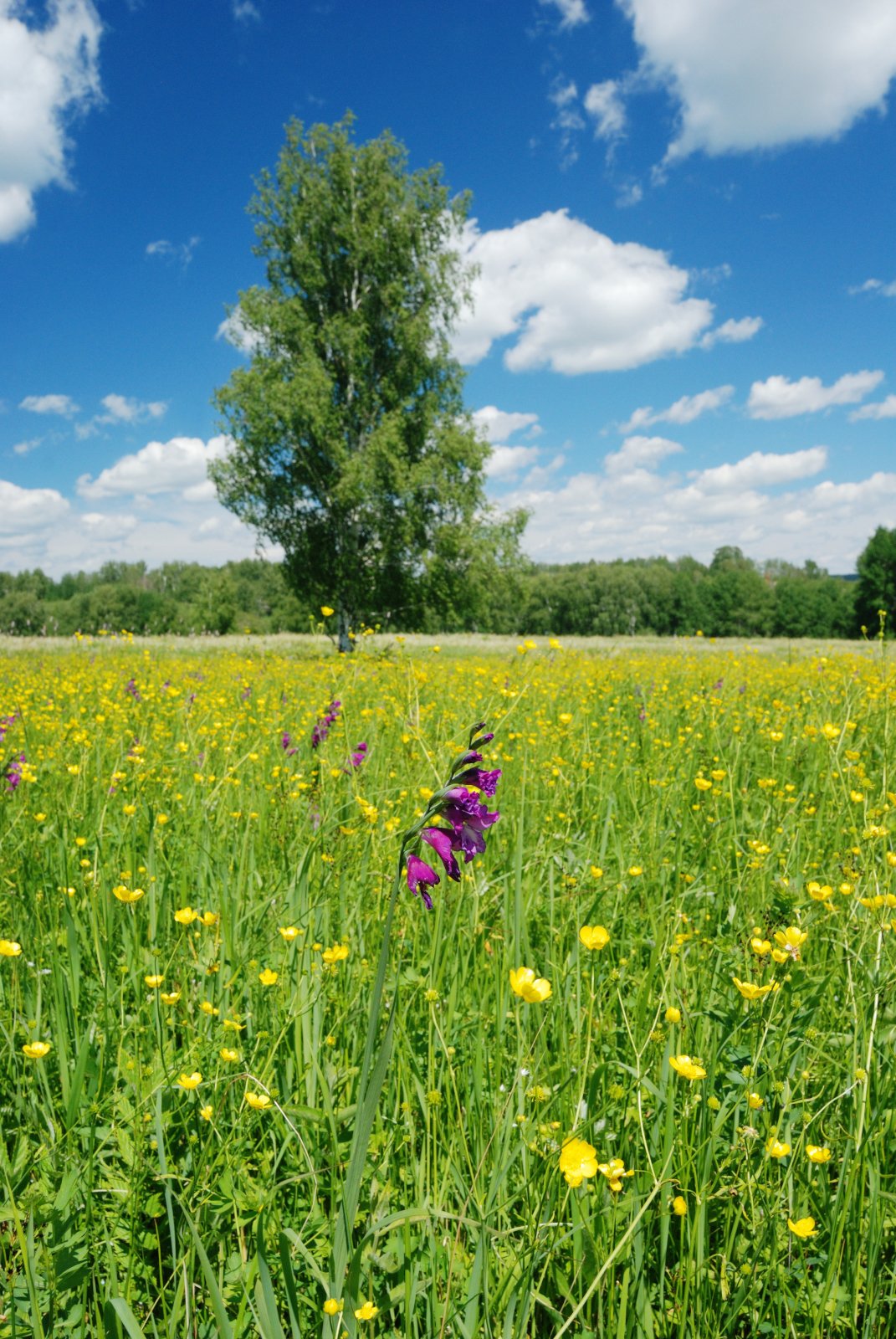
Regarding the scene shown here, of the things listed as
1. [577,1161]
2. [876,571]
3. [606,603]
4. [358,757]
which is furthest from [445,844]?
[606,603]

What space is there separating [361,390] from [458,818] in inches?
921

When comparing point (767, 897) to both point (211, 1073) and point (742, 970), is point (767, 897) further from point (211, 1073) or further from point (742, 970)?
point (211, 1073)

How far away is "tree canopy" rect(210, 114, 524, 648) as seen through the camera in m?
21.2

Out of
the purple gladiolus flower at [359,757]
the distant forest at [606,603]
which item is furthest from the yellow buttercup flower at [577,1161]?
the distant forest at [606,603]

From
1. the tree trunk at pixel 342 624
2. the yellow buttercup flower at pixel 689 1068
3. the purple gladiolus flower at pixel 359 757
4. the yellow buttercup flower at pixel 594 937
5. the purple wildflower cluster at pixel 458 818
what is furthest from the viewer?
the tree trunk at pixel 342 624

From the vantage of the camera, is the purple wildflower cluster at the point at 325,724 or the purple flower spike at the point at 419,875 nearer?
the purple flower spike at the point at 419,875

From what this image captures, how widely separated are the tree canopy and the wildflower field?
746 inches

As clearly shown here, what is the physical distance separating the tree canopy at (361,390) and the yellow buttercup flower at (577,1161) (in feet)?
67.3

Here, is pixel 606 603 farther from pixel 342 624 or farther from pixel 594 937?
pixel 594 937

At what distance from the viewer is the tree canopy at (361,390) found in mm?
21219

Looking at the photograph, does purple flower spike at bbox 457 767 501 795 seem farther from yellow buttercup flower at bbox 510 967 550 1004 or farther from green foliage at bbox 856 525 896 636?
green foliage at bbox 856 525 896 636

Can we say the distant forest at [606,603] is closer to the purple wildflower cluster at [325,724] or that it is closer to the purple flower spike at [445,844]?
the purple wildflower cluster at [325,724]

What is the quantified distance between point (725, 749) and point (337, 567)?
62.2 ft

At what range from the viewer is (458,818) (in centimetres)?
96
